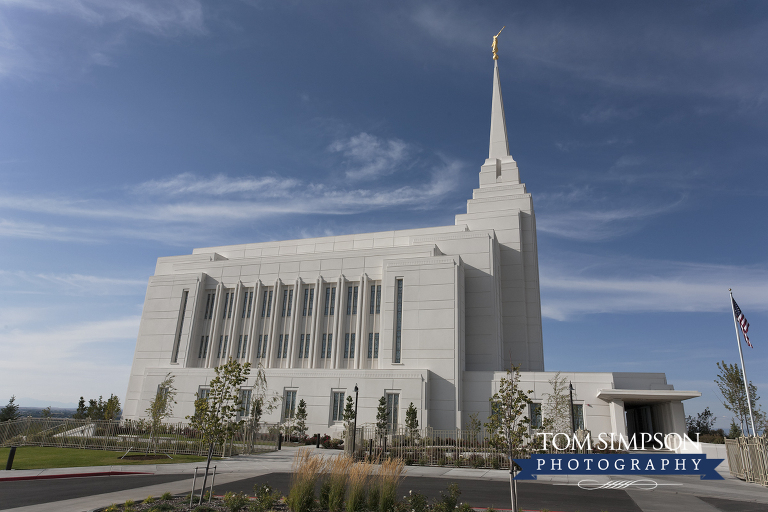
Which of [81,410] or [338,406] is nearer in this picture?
[338,406]

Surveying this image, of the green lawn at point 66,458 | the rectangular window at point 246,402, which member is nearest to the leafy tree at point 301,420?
the rectangular window at point 246,402

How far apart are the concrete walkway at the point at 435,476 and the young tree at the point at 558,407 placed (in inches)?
439

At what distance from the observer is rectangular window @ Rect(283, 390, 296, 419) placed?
126 ft

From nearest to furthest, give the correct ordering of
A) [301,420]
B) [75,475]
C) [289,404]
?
[75,475] → [301,420] → [289,404]

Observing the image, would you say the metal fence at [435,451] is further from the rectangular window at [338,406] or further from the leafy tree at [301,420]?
the leafy tree at [301,420]

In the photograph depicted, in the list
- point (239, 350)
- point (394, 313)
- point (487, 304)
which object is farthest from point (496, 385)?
point (239, 350)

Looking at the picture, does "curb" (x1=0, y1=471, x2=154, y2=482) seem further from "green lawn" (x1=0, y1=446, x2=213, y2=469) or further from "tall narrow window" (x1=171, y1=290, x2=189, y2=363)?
"tall narrow window" (x1=171, y1=290, x2=189, y2=363)

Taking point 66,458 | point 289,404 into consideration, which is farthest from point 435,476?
point 289,404

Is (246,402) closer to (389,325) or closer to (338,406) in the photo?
(338,406)

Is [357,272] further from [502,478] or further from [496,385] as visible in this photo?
[502,478]

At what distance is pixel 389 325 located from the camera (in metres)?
40.2

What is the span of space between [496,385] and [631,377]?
420 inches

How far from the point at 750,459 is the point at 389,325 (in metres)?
25.9

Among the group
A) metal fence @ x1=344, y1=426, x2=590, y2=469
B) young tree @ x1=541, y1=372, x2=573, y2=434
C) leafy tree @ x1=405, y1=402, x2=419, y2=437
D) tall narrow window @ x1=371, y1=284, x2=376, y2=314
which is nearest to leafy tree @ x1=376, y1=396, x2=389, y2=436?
leafy tree @ x1=405, y1=402, x2=419, y2=437
